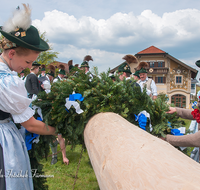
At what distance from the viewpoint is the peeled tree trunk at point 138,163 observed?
0.70 m

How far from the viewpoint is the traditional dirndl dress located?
1409mm

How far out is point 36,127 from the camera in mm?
1646

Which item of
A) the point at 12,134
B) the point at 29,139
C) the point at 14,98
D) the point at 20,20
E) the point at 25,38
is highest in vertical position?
the point at 20,20

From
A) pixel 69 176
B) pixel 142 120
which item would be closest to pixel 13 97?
pixel 142 120

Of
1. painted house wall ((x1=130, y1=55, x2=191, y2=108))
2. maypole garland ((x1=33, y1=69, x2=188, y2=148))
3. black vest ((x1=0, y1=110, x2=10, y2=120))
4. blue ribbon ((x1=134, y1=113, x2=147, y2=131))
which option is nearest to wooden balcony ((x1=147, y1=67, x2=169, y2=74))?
painted house wall ((x1=130, y1=55, x2=191, y2=108))

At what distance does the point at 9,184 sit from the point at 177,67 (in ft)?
96.5

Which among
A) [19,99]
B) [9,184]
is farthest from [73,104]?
[9,184]

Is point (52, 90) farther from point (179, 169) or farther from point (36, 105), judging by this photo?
point (179, 169)

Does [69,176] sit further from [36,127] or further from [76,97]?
[76,97]

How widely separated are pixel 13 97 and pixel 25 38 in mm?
593

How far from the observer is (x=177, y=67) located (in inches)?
1056

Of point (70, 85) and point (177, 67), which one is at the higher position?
point (177, 67)

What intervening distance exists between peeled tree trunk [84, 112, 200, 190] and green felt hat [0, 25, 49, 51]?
42.6 inches

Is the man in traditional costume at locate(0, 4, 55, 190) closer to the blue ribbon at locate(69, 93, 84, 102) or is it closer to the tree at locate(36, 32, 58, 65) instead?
the blue ribbon at locate(69, 93, 84, 102)
